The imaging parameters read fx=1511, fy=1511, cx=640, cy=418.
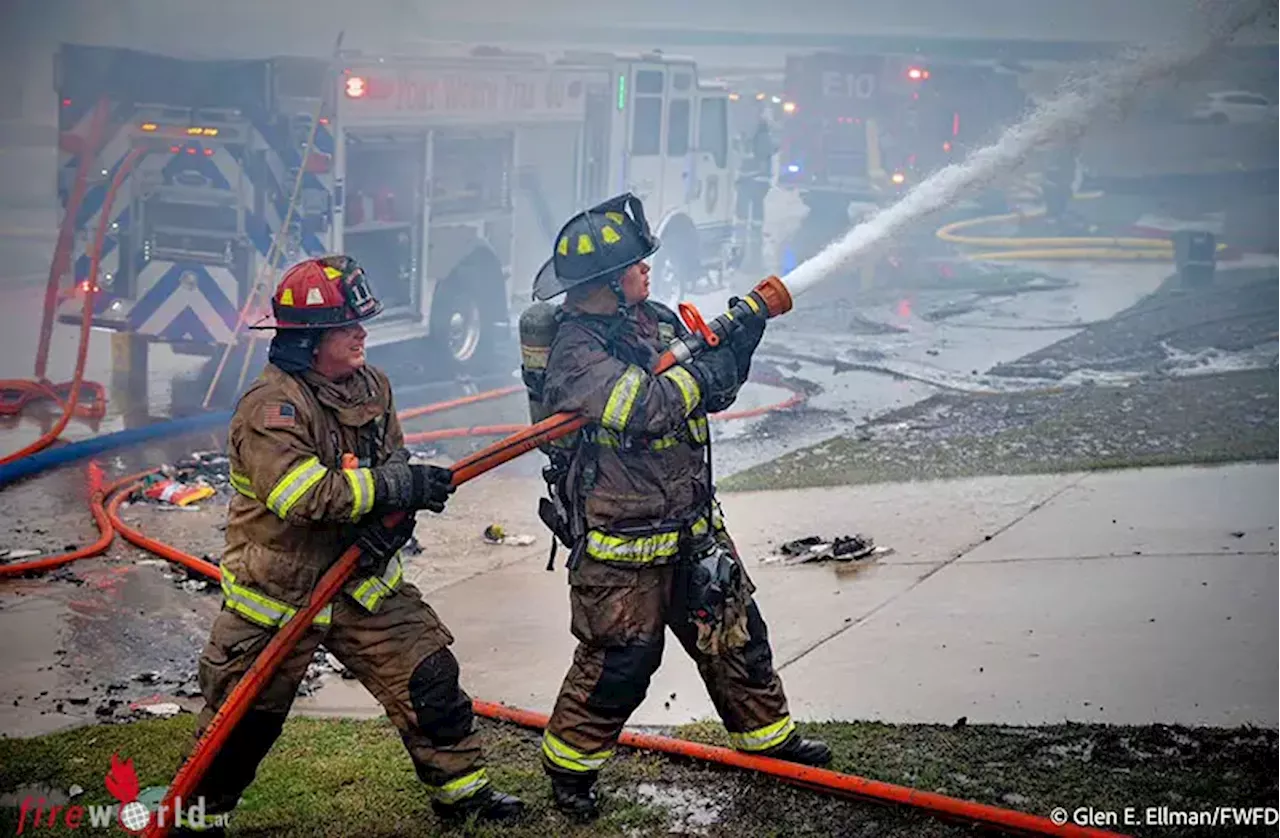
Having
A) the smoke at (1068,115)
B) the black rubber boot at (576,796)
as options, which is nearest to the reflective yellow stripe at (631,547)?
the black rubber boot at (576,796)

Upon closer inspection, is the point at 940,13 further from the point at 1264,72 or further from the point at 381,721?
the point at 381,721

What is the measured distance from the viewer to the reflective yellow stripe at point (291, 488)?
386 cm

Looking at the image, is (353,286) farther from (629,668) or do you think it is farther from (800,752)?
(800,752)

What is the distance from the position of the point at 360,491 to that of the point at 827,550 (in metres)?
3.31

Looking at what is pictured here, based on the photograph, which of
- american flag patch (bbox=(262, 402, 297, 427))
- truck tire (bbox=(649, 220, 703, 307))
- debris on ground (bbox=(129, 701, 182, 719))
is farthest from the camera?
truck tire (bbox=(649, 220, 703, 307))

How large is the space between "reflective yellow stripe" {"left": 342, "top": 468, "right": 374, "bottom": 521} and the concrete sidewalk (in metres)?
1.54

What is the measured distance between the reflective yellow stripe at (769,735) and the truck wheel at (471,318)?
7.93m

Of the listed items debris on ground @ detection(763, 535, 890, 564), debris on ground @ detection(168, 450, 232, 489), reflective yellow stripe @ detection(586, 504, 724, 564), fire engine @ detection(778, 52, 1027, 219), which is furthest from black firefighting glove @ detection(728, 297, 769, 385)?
fire engine @ detection(778, 52, 1027, 219)

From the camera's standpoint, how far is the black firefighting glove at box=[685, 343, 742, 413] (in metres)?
4.31

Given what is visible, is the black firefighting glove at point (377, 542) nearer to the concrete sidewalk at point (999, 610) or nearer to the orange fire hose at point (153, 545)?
the concrete sidewalk at point (999, 610)

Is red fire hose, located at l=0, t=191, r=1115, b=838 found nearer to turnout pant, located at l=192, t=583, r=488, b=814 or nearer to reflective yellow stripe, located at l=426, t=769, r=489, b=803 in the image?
turnout pant, located at l=192, t=583, r=488, b=814

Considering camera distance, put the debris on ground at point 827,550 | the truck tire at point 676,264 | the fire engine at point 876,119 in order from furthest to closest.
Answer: the fire engine at point 876,119 < the truck tire at point 676,264 < the debris on ground at point 827,550

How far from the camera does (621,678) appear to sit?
13.9 ft

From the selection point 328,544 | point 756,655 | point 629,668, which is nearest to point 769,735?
point 756,655
